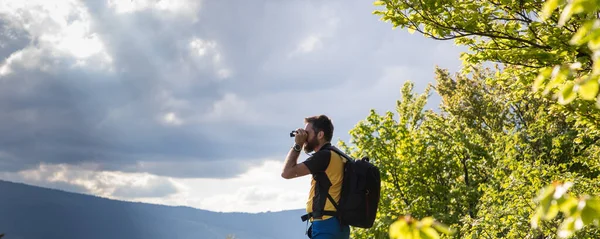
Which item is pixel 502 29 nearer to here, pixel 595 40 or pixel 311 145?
pixel 311 145

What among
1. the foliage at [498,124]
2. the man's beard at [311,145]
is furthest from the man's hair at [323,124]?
the foliage at [498,124]

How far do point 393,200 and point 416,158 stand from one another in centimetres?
258

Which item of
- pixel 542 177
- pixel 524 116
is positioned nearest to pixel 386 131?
pixel 524 116

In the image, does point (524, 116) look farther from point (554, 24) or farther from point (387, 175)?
point (554, 24)

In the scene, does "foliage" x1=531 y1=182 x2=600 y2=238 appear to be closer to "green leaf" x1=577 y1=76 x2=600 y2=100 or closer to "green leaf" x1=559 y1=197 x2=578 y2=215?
"green leaf" x1=559 y1=197 x2=578 y2=215

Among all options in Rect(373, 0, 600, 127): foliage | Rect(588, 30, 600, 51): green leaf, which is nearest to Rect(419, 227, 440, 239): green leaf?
Rect(588, 30, 600, 51): green leaf

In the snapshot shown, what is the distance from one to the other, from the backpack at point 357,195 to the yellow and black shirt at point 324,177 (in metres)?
0.05

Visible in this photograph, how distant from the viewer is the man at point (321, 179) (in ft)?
19.8

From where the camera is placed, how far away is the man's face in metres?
6.51

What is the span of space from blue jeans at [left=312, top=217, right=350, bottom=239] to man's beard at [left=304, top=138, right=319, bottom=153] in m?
0.91

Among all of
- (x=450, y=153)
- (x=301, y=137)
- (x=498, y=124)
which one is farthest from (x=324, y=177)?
(x=498, y=124)

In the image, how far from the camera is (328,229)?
6000mm

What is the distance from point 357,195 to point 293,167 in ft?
2.56

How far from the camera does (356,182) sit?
6.25 metres
